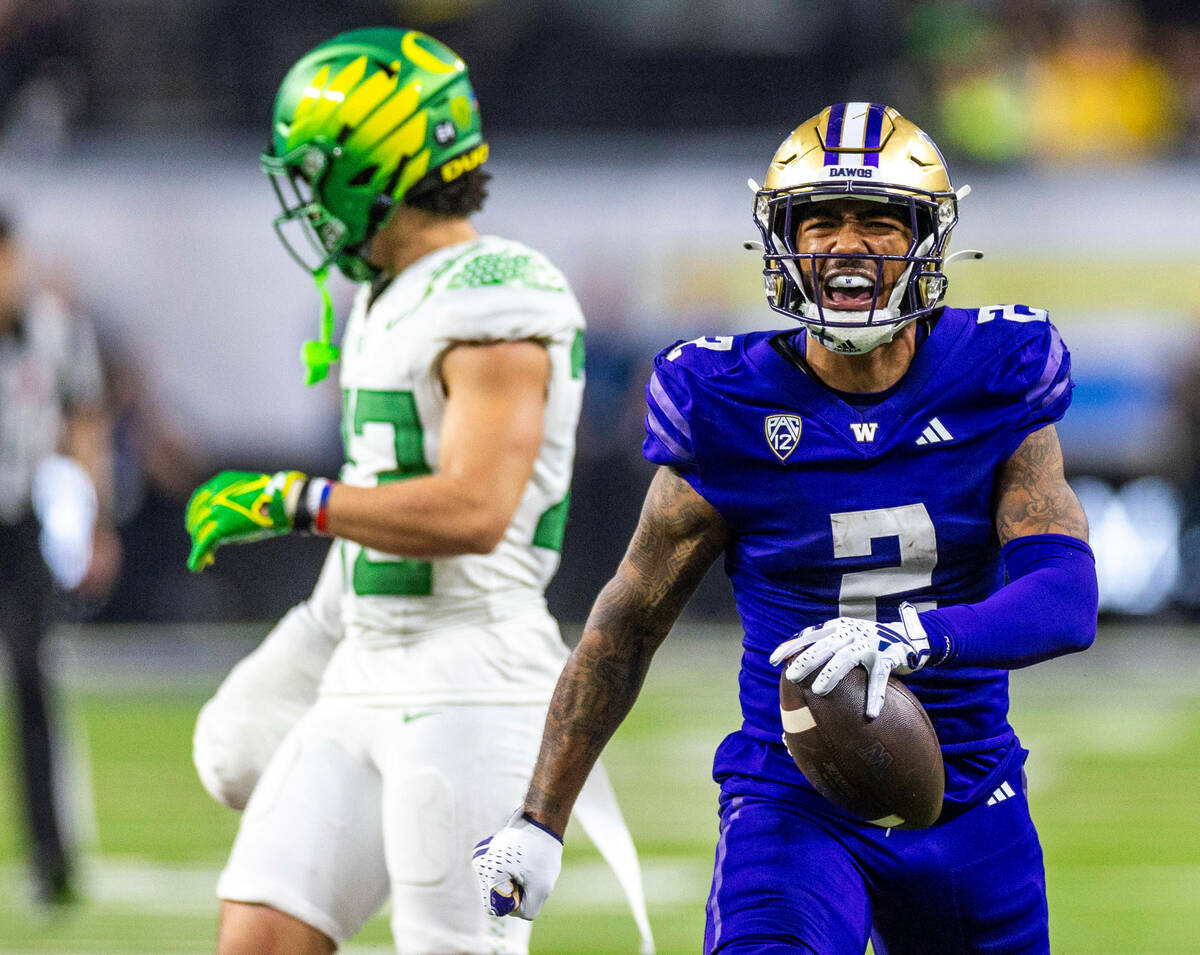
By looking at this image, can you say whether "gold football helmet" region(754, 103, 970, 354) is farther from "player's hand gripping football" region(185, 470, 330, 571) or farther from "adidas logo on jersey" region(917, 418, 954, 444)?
"player's hand gripping football" region(185, 470, 330, 571)

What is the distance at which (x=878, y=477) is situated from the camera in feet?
8.68

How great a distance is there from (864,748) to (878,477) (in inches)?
16.4

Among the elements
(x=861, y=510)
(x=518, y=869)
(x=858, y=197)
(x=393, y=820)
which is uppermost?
(x=858, y=197)

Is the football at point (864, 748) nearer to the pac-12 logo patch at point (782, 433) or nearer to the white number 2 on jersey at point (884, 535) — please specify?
the white number 2 on jersey at point (884, 535)

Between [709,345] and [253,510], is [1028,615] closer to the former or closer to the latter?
[709,345]

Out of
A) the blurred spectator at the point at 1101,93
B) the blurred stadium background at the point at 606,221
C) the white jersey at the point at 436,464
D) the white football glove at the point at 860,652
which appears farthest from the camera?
the blurred spectator at the point at 1101,93

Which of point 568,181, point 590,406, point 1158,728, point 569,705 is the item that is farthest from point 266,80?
point 569,705

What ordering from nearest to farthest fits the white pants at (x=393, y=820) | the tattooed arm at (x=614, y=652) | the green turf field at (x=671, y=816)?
the tattooed arm at (x=614, y=652) < the white pants at (x=393, y=820) < the green turf field at (x=671, y=816)

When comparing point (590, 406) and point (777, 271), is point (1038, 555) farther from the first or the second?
point (590, 406)

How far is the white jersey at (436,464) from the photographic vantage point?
3.30 metres

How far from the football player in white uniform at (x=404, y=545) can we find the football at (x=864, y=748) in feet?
2.74

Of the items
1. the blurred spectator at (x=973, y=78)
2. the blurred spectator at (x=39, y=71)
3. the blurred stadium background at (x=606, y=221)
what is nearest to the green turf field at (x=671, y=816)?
the blurred stadium background at (x=606, y=221)

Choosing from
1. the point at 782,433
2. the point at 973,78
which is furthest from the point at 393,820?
the point at 973,78

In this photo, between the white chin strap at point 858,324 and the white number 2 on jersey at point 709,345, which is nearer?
the white chin strap at point 858,324
